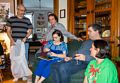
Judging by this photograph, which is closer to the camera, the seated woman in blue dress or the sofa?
the sofa

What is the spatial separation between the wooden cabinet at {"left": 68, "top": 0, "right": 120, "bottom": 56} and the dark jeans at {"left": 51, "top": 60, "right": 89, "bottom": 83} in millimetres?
944

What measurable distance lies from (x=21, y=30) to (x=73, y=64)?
1817 millimetres

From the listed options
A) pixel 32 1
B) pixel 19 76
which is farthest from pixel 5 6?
pixel 32 1

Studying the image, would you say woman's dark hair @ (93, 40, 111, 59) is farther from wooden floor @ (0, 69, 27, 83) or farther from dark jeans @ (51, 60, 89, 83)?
wooden floor @ (0, 69, 27, 83)

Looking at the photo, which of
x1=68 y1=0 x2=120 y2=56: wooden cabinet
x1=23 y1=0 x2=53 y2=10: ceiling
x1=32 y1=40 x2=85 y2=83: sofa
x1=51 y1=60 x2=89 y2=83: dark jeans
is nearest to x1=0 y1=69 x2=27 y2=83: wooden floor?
x1=32 y1=40 x2=85 y2=83: sofa

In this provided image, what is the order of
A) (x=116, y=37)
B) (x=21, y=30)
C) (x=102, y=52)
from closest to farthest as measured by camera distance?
1. (x=102, y=52)
2. (x=116, y=37)
3. (x=21, y=30)

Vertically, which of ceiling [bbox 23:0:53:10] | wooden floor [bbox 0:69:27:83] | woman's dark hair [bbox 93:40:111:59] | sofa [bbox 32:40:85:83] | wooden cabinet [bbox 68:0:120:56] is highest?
ceiling [bbox 23:0:53:10]

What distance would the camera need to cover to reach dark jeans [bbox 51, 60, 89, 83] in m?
3.48

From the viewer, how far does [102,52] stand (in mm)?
2564

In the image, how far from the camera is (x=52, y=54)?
401cm

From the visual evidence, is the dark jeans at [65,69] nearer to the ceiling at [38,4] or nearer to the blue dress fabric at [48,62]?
the blue dress fabric at [48,62]

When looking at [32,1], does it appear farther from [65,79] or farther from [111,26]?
[65,79]

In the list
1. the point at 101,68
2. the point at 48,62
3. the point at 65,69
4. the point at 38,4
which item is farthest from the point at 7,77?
the point at 38,4

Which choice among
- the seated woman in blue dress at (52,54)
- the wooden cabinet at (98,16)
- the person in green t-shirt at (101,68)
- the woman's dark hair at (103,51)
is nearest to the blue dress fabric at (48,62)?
the seated woman in blue dress at (52,54)
